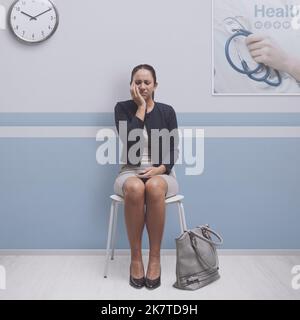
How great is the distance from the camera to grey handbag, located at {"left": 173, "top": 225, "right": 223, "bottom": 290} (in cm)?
217

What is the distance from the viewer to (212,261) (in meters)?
2.22

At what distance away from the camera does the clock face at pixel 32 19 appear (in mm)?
2604

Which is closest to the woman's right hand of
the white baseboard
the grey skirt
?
the grey skirt

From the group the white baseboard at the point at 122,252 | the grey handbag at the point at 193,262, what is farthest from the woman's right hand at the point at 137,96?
the white baseboard at the point at 122,252

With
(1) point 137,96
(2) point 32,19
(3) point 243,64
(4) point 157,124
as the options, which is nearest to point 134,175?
(4) point 157,124

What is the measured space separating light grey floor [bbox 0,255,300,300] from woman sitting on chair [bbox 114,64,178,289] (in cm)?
14

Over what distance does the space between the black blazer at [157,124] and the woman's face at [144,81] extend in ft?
0.36

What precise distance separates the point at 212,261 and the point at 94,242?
0.88 metres

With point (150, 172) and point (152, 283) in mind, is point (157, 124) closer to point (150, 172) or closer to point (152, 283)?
point (150, 172)

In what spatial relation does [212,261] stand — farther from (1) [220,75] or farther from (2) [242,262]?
(1) [220,75]

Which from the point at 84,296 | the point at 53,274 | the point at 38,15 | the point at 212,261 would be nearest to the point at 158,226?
the point at 212,261

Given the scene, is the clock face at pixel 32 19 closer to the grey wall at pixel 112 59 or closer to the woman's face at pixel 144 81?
the grey wall at pixel 112 59

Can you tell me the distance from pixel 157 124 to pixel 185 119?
0.30m

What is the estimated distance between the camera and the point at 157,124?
8.11 feet
